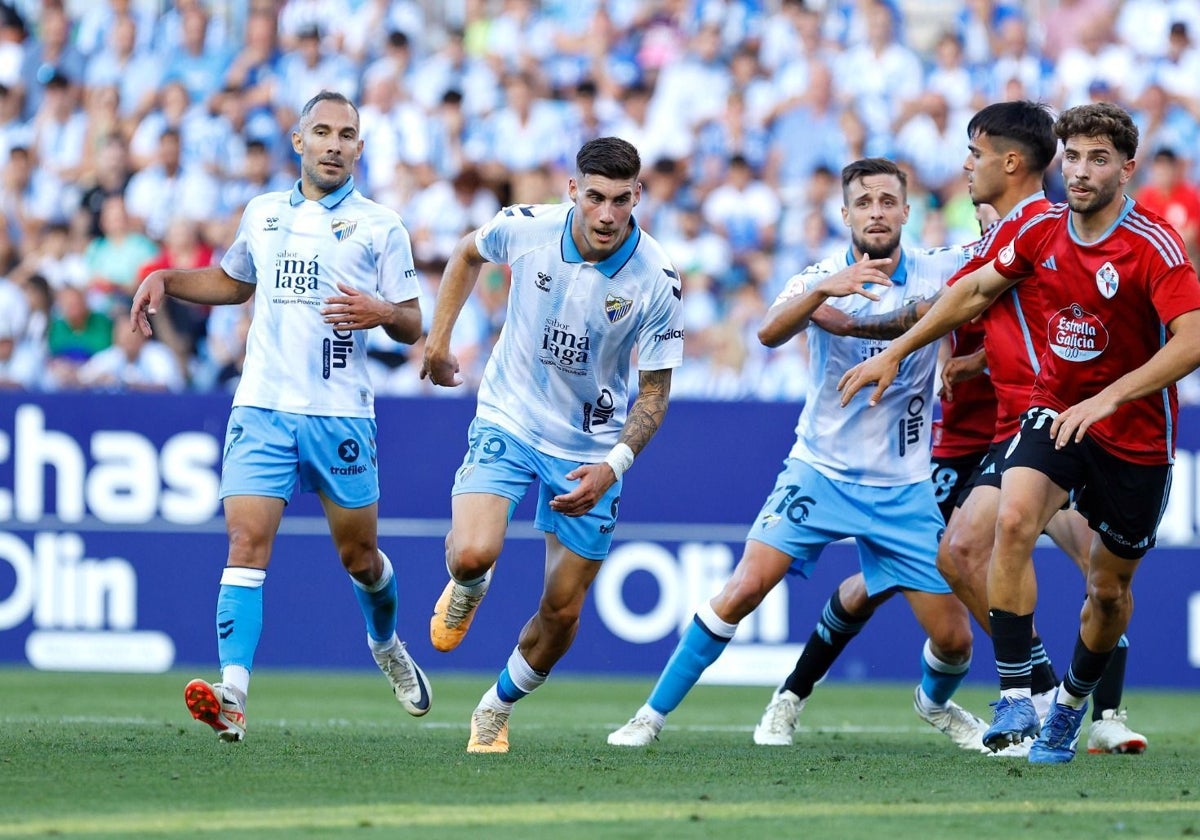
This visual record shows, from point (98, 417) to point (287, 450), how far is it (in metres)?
4.75

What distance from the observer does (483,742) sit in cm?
725

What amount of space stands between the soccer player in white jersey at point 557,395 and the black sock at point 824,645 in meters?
1.46

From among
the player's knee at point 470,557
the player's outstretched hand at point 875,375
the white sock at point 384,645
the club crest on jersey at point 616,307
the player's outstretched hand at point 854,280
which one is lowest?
the white sock at point 384,645

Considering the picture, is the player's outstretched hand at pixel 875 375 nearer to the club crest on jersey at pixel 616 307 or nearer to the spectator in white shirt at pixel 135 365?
the club crest on jersey at pixel 616 307

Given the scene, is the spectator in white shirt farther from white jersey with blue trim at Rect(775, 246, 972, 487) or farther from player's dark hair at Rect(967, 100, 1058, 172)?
player's dark hair at Rect(967, 100, 1058, 172)

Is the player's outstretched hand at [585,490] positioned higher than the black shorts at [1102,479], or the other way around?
the black shorts at [1102,479]

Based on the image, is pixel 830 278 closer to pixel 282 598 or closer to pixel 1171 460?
pixel 1171 460

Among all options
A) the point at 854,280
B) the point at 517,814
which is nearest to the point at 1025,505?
the point at 854,280

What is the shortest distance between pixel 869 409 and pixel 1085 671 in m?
1.61

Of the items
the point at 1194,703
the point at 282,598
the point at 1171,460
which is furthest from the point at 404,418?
the point at 1171,460

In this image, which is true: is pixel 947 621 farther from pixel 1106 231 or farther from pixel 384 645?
pixel 384 645

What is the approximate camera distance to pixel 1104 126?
6.54m

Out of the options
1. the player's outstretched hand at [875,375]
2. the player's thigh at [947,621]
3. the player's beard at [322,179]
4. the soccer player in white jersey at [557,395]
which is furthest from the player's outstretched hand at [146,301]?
the player's thigh at [947,621]

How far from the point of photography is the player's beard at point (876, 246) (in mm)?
8016
